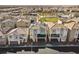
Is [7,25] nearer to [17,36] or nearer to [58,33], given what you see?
[17,36]

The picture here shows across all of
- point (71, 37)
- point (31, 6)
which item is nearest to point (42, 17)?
point (31, 6)

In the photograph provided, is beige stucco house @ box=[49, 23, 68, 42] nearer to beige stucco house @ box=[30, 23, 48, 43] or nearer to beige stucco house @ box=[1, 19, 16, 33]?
beige stucco house @ box=[30, 23, 48, 43]

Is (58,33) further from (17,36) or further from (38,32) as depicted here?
(17,36)

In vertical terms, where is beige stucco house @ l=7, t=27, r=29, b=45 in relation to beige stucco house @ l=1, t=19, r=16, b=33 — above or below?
below

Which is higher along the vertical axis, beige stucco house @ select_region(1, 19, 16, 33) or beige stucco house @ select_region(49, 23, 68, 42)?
beige stucco house @ select_region(1, 19, 16, 33)

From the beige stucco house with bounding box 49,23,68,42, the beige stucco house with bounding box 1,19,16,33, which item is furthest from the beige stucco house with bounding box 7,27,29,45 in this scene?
the beige stucco house with bounding box 49,23,68,42

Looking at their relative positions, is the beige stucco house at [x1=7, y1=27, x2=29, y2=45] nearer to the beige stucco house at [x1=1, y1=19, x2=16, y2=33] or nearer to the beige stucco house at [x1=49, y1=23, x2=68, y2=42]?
the beige stucco house at [x1=1, y1=19, x2=16, y2=33]

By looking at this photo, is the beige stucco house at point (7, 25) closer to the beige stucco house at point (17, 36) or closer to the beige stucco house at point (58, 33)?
the beige stucco house at point (17, 36)

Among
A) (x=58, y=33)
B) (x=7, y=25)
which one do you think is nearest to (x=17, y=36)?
(x=7, y=25)

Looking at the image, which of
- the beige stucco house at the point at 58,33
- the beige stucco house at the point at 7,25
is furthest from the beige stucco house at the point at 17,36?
the beige stucco house at the point at 58,33
